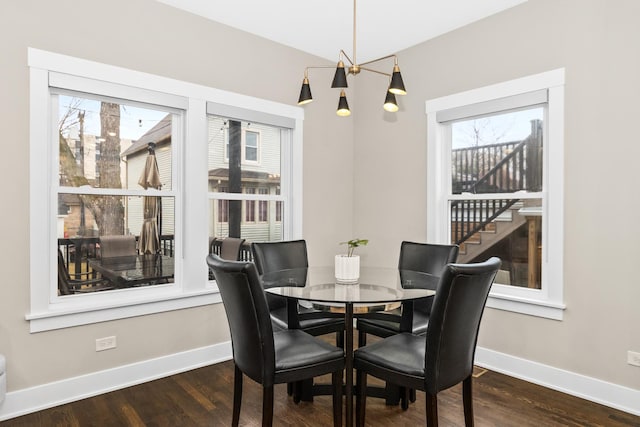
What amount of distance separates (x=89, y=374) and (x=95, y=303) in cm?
47

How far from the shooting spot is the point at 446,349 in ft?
6.09

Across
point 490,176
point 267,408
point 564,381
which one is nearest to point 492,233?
point 490,176

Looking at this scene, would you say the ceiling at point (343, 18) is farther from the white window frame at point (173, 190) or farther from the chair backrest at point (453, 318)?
the chair backrest at point (453, 318)

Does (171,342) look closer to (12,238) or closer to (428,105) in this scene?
(12,238)

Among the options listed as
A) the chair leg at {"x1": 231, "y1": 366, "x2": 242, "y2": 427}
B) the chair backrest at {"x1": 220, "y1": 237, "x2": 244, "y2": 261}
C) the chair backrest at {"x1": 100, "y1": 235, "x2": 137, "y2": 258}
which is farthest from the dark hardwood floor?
the chair backrest at {"x1": 220, "y1": 237, "x2": 244, "y2": 261}

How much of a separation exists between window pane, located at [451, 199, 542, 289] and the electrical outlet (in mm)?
2839

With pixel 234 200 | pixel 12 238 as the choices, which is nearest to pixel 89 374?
pixel 12 238

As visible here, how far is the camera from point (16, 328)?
246 centimetres

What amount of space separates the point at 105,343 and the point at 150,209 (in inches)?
39.3

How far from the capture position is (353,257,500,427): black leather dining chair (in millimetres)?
1786

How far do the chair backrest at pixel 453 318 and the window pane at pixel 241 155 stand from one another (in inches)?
88.9

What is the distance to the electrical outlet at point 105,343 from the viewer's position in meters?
2.75

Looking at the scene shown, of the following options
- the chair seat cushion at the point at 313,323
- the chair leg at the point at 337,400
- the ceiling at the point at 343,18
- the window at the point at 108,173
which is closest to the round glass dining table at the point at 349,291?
the chair leg at the point at 337,400

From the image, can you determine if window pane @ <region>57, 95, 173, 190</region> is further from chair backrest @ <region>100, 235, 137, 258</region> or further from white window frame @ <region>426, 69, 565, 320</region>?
white window frame @ <region>426, 69, 565, 320</region>
